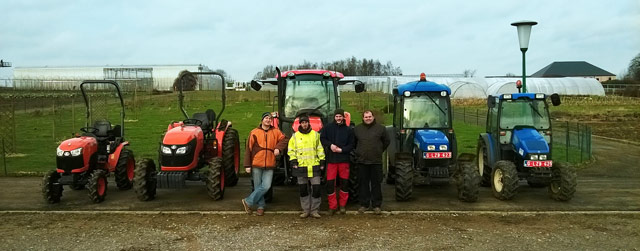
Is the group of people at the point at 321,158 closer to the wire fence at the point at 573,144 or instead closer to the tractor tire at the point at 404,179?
the tractor tire at the point at 404,179

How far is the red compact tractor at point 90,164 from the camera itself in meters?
8.99

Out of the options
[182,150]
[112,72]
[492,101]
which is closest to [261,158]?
[182,150]

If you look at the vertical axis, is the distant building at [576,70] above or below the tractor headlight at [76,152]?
above

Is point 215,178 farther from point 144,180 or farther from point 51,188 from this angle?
point 51,188

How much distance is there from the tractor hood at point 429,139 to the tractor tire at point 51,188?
6.07m

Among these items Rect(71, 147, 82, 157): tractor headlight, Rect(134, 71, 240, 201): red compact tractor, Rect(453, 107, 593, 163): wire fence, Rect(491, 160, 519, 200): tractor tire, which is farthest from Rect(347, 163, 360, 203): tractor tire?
Rect(453, 107, 593, 163): wire fence

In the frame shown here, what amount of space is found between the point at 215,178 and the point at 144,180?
1185mm

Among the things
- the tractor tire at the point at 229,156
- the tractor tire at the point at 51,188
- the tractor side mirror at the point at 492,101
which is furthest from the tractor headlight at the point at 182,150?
the tractor side mirror at the point at 492,101

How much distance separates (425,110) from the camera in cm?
1008

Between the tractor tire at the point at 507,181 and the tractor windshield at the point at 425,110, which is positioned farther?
the tractor windshield at the point at 425,110

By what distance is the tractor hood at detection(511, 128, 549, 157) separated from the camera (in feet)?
30.3

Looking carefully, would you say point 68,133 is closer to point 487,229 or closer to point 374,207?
point 374,207

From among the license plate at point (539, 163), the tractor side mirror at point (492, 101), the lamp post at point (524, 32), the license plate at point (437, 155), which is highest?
the lamp post at point (524, 32)

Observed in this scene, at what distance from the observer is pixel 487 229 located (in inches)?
293
